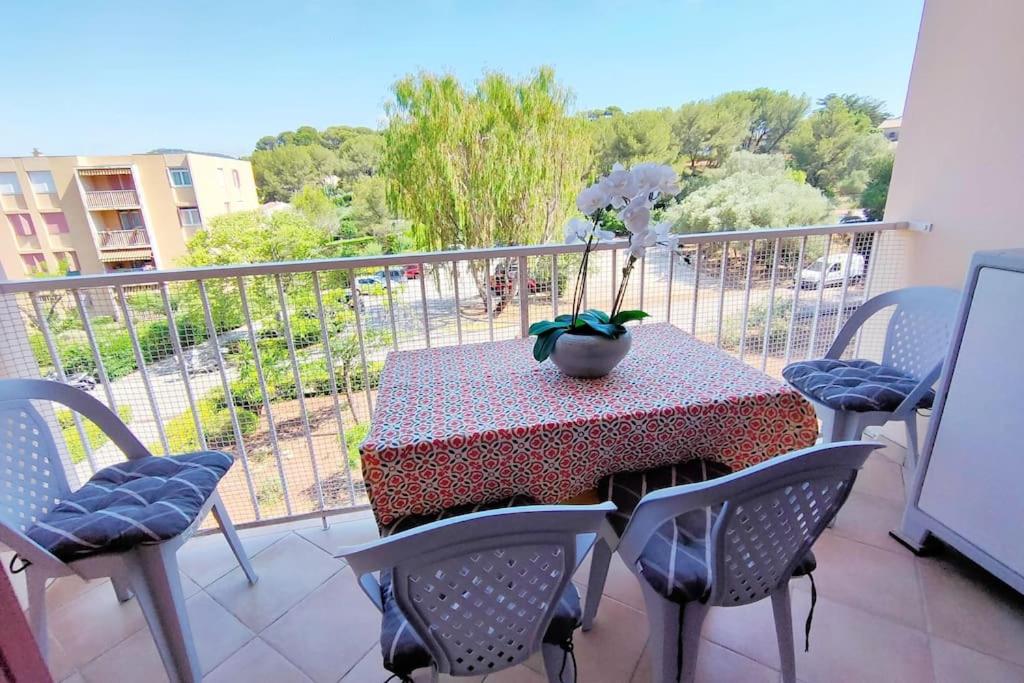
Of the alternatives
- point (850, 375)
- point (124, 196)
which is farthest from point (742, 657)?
point (124, 196)

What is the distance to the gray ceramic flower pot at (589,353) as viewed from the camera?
45.1 inches

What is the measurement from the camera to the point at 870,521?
1707 mm

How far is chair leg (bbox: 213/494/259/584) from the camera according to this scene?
1372 mm

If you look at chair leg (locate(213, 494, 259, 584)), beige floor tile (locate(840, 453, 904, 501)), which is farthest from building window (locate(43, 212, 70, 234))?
beige floor tile (locate(840, 453, 904, 501))

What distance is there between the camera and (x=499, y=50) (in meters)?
9.01

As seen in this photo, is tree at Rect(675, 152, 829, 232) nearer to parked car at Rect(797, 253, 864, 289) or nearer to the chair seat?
parked car at Rect(797, 253, 864, 289)

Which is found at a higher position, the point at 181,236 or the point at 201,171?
the point at 201,171

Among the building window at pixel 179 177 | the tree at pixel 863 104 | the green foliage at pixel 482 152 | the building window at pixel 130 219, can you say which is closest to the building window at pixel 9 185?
the building window at pixel 130 219

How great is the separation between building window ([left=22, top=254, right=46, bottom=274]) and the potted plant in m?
10.8

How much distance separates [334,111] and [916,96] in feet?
35.6

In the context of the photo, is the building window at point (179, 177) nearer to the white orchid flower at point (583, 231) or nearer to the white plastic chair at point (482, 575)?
the white orchid flower at point (583, 231)

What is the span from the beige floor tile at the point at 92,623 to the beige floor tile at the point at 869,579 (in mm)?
2103

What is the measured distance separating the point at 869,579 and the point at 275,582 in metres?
1.97

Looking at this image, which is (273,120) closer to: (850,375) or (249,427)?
(249,427)
